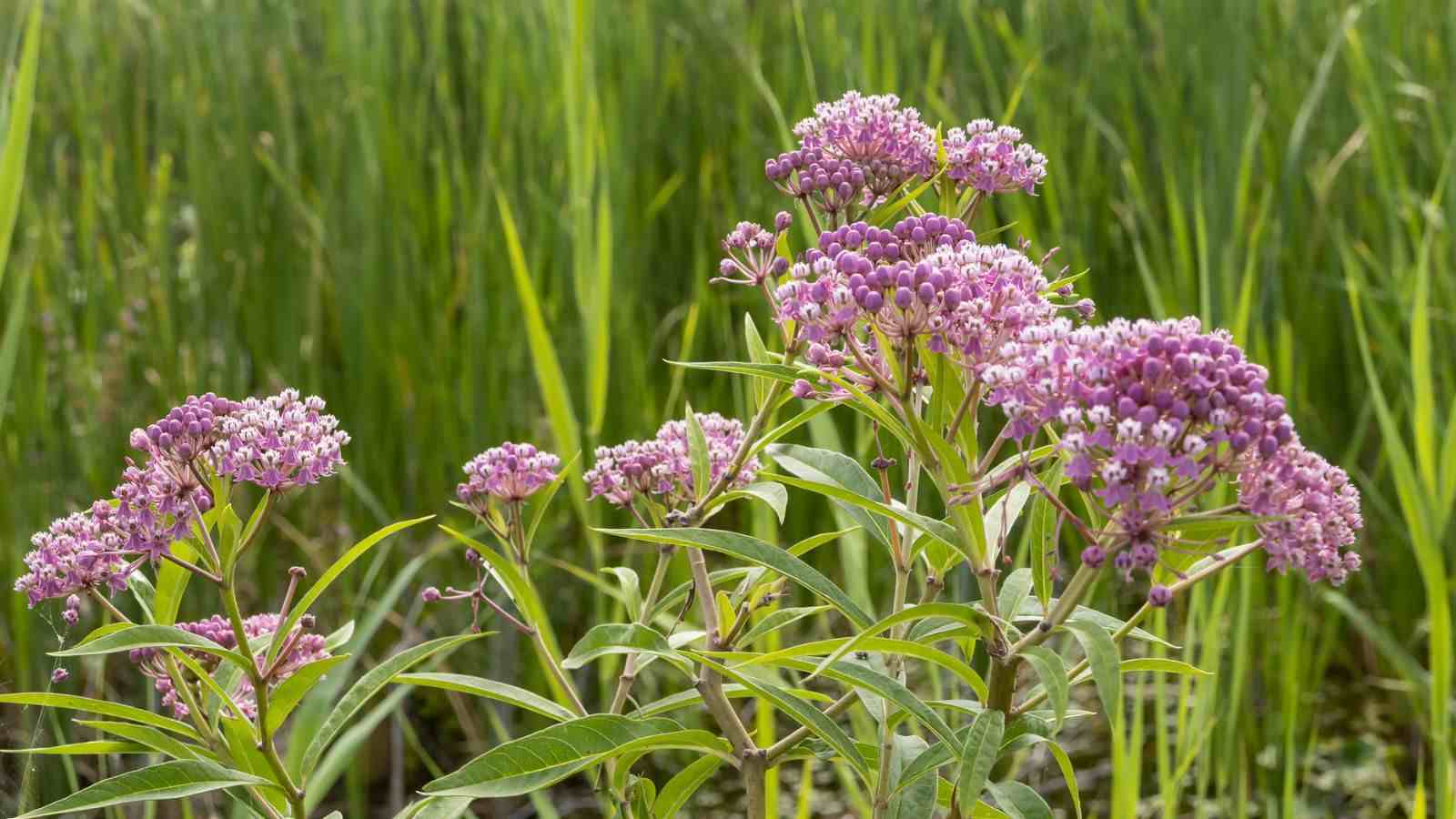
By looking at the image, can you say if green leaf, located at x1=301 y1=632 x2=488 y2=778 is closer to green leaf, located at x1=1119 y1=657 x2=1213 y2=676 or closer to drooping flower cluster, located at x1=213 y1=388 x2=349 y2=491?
drooping flower cluster, located at x1=213 y1=388 x2=349 y2=491

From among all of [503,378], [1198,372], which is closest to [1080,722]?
[503,378]

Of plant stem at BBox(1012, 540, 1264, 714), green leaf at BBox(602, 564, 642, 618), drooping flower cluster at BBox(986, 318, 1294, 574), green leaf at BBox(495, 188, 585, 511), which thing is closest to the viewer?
drooping flower cluster at BBox(986, 318, 1294, 574)

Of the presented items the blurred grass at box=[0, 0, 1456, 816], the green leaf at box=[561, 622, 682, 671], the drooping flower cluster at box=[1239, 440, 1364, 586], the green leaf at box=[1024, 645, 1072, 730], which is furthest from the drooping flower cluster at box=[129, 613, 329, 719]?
the blurred grass at box=[0, 0, 1456, 816]

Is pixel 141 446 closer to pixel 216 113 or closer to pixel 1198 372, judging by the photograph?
pixel 1198 372

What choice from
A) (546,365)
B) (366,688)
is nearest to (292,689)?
(366,688)

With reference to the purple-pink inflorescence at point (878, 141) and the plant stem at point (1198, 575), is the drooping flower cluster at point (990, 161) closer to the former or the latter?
the purple-pink inflorescence at point (878, 141)

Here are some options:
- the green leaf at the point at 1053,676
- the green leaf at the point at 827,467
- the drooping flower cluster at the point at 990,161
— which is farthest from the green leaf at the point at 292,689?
the drooping flower cluster at the point at 990,161
